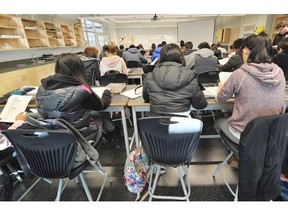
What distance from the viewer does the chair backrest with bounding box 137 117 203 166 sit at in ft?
3.42

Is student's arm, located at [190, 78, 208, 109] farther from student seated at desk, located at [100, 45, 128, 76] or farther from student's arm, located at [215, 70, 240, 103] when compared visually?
student seated at desk, located at [100, 45, 128, 76]

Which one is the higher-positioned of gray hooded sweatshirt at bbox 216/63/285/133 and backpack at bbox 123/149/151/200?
gray hooded sweatshirt at bbox 216/63/285/133

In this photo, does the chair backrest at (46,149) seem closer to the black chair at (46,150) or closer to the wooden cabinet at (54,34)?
the black chair at (46,150)

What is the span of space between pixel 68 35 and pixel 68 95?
6535mm

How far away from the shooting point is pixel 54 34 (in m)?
5.88

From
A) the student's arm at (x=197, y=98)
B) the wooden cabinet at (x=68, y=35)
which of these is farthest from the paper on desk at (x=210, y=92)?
the wooden cabinet at (x=68, y=35)

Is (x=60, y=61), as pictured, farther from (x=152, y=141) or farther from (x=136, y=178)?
(x=136, y=178)

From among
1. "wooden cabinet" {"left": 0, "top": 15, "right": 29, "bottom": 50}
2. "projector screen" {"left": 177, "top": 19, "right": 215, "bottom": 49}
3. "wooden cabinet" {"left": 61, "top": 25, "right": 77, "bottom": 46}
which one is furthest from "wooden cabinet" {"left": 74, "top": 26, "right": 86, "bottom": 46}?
"projector screen" {"left": 177, "top": 19, "right": 215, "bottom": 49}

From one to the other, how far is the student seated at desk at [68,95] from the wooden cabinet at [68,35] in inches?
237

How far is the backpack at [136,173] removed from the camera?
1.50 m

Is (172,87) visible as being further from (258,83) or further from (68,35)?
(68,35)

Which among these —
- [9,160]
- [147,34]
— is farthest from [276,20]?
[9,160]

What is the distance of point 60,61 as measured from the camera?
1.27 m
